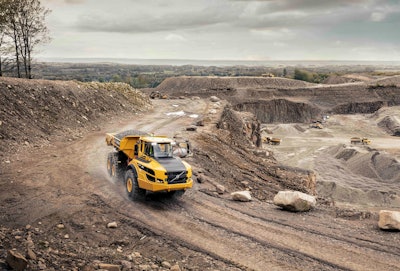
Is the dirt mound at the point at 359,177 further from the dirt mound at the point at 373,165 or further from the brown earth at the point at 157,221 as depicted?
the brown earth at the point at 157,221

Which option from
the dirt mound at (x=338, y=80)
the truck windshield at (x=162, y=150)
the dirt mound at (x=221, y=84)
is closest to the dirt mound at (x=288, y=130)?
the dirt mound at (x=221, y=84)

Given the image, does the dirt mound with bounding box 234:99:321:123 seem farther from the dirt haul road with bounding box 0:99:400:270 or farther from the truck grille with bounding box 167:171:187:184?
the truck grille with bounding box 167:171:187:184

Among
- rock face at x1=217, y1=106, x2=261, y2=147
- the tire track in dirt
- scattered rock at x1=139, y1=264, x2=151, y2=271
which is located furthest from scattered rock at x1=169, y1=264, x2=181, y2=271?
rock face at x1=217, y1=106, x2=261, y2=147

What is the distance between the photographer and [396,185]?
40844 mm

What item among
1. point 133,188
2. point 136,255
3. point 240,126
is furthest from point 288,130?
point 136,255

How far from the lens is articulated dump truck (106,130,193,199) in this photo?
13.1 m

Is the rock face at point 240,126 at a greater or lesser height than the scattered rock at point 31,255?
lesser

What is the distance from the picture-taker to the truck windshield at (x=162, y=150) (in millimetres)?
14211

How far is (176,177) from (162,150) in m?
1.59

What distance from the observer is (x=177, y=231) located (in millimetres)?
12094

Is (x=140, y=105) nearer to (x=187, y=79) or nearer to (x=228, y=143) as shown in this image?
(x=228, y=143)

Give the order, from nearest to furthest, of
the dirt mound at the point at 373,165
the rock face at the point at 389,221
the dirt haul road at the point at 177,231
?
the dirt haul road at the point at 177,231 → the rock face at the point at 389,221 → the dirt mound at the point at 373,165

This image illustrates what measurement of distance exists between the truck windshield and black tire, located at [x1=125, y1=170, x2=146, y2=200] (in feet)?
4.21

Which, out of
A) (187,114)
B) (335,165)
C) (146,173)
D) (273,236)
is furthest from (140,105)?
(273,236)
